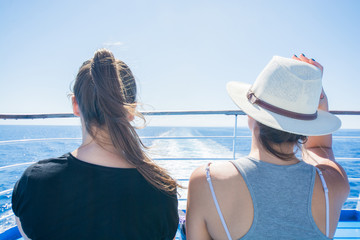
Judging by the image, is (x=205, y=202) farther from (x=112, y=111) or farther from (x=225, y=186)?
(x=112, y=111)

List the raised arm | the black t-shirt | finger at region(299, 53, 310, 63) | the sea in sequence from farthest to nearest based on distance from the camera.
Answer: the sea, finger at region(299, 53, 310, 63), the raised arm, the black t-shirt

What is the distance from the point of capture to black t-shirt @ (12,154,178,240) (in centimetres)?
53

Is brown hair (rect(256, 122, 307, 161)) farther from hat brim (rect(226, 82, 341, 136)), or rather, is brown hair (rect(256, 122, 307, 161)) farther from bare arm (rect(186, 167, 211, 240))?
bare arm (rect(186, 167, 211, 240))

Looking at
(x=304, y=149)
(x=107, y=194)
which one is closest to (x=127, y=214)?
(x=107, y=194)

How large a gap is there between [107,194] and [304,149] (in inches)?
31.0

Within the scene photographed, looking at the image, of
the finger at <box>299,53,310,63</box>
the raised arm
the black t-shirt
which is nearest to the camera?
the black t-shirt

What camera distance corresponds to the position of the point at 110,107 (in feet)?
2.10

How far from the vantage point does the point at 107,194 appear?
0.54 meters

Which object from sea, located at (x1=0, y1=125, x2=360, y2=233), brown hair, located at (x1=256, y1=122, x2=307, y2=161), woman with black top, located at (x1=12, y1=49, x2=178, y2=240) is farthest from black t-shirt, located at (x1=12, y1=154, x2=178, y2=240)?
brown hair, located at (x1=256, y1=122, x2=307, y2=161)

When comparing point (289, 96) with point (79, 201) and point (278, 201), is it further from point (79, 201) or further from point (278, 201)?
point (79, 201)

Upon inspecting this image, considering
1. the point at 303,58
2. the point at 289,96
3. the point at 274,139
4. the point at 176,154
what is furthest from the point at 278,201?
the point at 176,154

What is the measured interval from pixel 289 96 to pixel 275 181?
0.26 metres

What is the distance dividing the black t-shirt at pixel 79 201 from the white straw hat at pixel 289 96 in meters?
0.43

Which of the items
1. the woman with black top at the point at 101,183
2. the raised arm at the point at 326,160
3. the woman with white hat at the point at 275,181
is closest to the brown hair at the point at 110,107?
the woman with black top at the point at 101,183
